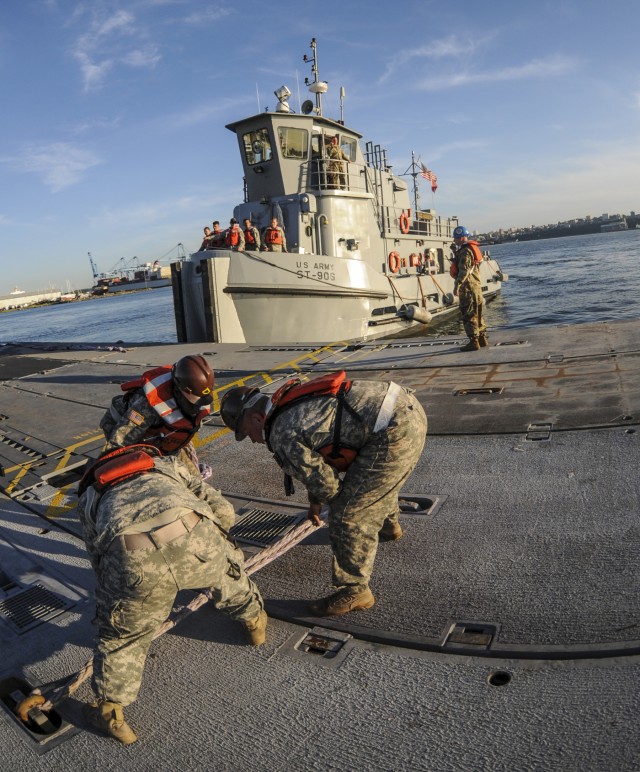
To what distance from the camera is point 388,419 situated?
2.80 metres

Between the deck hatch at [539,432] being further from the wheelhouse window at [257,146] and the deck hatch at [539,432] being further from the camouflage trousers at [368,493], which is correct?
the wheelhouse window at [257,146]

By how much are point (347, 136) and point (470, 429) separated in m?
13.9

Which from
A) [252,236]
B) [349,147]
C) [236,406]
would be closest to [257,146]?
[349,147]

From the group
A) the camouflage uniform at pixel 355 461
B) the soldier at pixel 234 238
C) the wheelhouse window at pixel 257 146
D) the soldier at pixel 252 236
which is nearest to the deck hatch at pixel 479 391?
the camouflage uniform at pixel 355 461

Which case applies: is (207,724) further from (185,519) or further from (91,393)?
(91,393)

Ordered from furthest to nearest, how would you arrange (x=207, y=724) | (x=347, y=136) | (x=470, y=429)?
(x=347, y=136) < (x=470, y=429) < (x=207, y=724)

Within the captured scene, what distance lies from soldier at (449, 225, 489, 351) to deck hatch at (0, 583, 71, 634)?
6.49 metres

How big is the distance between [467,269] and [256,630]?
707 cm

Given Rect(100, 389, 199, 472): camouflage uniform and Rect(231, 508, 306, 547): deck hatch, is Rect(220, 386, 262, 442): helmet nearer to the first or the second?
Rect(100, 389, 199, 472): camouflage uniform

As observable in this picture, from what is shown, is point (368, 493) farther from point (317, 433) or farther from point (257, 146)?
point (257, 146)

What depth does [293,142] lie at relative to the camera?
1533 cm

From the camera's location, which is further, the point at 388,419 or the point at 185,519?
the point at 388,419

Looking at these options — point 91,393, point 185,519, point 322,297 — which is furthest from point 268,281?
point 185,519

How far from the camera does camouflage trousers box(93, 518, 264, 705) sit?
2232 mm
